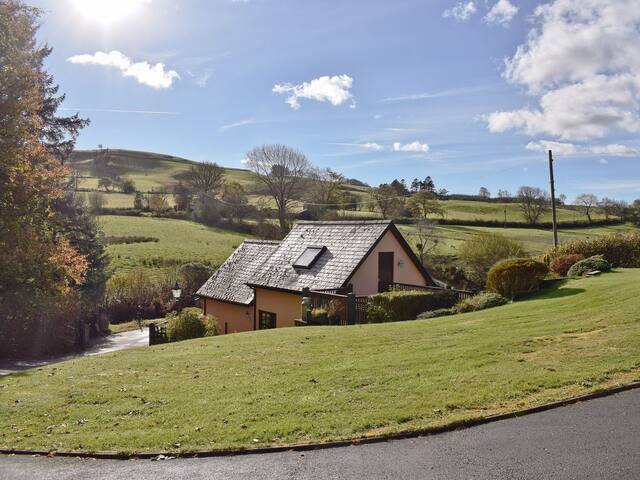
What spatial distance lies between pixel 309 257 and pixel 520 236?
1726 inches

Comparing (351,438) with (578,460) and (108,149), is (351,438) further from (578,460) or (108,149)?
(108,149)

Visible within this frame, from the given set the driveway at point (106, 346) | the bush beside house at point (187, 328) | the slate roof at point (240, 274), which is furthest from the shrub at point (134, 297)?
the bush beside house at point (187, 328)

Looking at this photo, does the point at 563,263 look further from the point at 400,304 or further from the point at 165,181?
the point at 165,181

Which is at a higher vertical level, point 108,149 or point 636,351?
point 108,149

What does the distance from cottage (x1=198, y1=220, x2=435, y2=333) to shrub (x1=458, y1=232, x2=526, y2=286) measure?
20.5m

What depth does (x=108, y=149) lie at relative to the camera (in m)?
147

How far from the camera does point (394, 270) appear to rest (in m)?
26.8

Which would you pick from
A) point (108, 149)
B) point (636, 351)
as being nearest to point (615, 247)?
point (636, 351)

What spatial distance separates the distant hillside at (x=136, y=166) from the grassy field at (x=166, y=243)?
43.3 m

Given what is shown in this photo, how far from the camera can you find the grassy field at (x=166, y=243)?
52938 mm

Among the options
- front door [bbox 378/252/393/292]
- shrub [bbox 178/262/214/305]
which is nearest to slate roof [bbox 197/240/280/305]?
front door [bbox 378/252/393/292]

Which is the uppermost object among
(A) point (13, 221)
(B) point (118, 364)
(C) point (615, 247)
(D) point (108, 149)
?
(D) point (108, 149)

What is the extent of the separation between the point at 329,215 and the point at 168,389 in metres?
62.9

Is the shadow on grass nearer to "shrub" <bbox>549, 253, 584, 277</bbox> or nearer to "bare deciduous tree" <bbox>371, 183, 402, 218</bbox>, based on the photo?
"shrub" <bbox>549, 253, 584, 277</bbox>
